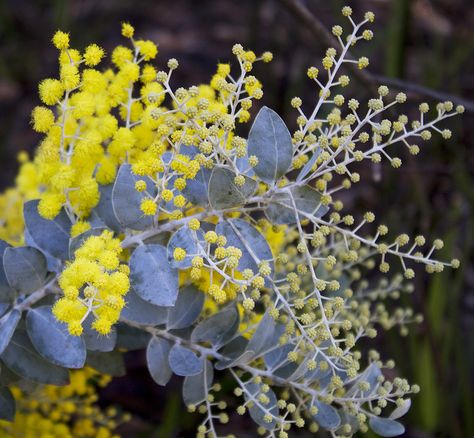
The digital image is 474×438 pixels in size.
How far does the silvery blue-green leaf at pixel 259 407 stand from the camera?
957 mm

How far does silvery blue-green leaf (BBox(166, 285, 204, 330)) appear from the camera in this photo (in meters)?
0.99

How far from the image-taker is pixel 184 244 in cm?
89

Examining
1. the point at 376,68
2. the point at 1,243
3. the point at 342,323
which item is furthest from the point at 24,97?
the point at 342,323

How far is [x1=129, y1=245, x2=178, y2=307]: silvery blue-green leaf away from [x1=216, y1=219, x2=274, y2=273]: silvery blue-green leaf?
8 cm

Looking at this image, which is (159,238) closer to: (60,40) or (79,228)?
(79,228)

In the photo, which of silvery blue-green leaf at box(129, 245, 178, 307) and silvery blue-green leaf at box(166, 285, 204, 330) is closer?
silvery blue-green leaf at box(129, 245, 178, 307)

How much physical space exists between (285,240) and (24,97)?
2.19 metres

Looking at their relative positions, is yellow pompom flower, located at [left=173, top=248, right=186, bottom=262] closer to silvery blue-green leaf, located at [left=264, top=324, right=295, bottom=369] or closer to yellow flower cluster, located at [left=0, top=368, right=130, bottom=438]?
silvery blue-green leaf, located at [left=264, top=324, right=295, bottom=369]

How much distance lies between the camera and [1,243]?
0.97 metres

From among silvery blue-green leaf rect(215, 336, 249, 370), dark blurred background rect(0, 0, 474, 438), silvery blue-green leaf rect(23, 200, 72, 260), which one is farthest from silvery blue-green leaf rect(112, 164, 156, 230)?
dark blurred background rect(0, 0, 474, 438)

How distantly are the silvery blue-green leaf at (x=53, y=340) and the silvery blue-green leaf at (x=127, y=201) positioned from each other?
0.15m

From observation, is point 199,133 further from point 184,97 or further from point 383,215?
point 383,215

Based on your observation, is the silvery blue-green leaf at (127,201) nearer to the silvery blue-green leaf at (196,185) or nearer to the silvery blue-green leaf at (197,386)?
the silvery blue-green leaf at (196,185)

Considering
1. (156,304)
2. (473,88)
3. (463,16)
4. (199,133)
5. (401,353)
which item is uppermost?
(463,16)
